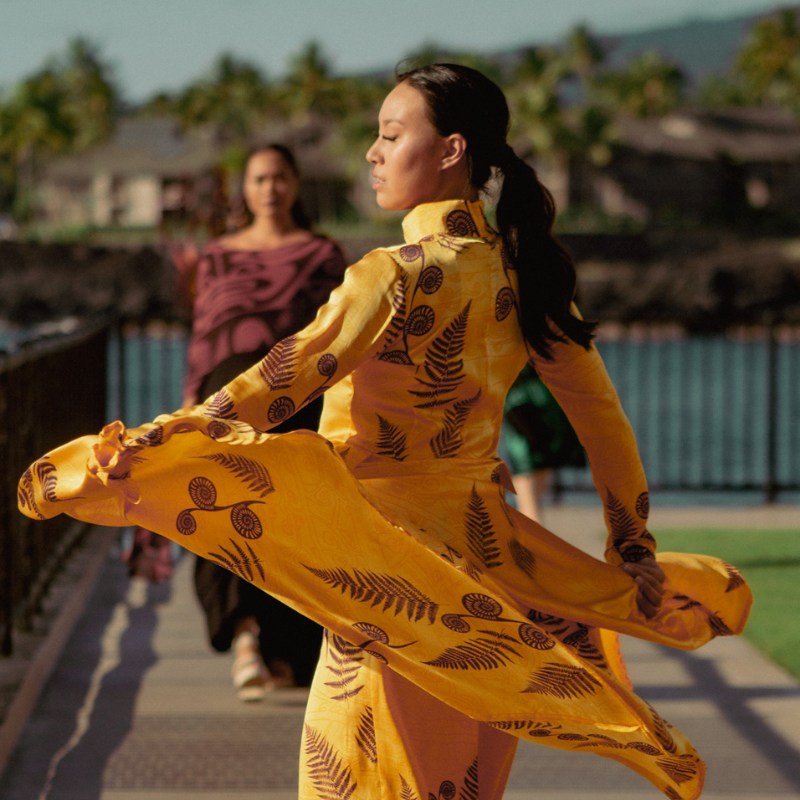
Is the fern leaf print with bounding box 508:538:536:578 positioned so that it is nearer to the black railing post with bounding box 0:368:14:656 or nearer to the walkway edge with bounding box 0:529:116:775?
the walkway edge with bounding box 0:529:116:775

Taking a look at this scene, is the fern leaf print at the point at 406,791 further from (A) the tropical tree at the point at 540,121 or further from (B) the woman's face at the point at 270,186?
(A) the tropical tree at the point at 540,121

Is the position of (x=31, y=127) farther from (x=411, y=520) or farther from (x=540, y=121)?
(x=411, y=520)

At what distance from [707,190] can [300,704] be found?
280ft

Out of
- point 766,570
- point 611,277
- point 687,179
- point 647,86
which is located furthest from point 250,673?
point 647,86

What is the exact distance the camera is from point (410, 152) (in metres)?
2.67

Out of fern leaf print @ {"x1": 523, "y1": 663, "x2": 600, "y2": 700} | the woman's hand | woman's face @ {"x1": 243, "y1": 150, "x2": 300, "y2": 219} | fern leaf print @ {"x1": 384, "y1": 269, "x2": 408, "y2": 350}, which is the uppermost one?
woman's face @ {"x1": 243, "y1": 150, "x2": 300, "y2": 219}

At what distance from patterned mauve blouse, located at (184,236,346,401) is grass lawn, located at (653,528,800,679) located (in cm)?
223

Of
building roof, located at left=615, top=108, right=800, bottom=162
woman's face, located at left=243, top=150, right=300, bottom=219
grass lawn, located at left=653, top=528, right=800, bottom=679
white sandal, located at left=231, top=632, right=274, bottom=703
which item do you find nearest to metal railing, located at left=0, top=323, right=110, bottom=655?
white sandal, located at left=231, top=632, right=274, bottom=703

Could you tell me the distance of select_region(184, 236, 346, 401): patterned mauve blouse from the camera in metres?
5.24

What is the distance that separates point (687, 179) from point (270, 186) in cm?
8413

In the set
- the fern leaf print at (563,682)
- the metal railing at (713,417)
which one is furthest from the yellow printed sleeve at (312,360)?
the metal railing at (713,417)

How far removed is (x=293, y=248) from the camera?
209 inches

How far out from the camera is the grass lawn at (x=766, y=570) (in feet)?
20.8

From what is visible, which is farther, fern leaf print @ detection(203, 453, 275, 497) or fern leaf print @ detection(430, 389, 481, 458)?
fern leaf print @ detection(430, 389, 481, 458)
